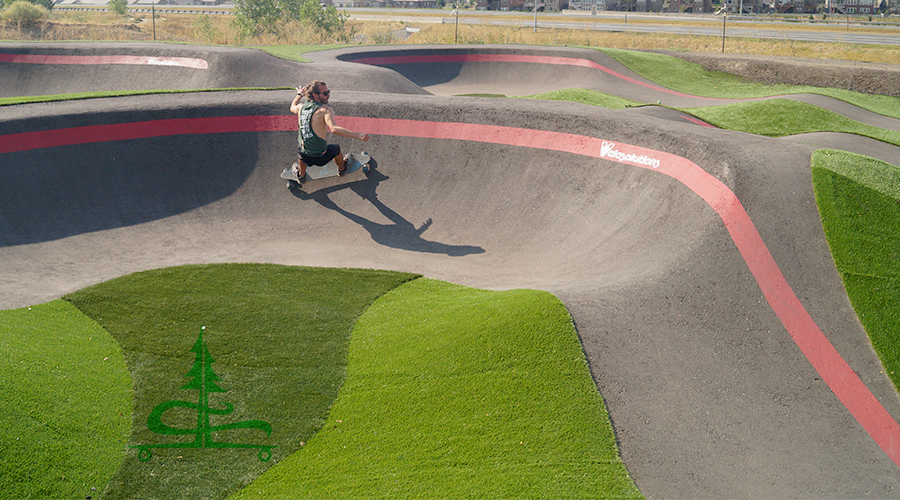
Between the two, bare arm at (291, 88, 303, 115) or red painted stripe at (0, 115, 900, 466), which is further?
bare arm at (291, 88, 303, 115)

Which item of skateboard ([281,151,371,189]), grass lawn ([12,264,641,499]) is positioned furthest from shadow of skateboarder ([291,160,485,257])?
grass lawn ([12,264,641,499])

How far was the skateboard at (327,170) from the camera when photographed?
13617mm

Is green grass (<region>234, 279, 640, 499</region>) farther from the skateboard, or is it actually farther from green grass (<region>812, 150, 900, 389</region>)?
the skateboard

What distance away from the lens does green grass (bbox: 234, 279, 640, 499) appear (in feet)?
19.3

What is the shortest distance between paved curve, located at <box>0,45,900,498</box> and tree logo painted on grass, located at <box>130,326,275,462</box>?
168 inches

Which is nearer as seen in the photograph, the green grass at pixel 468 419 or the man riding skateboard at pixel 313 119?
the green grass at pixel 468 419

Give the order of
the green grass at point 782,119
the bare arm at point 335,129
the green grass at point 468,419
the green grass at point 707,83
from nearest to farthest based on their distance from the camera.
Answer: the green grass at point 468,419 < the bare arm at point 335,129 < the green grass at point 782,119 < the green grass at point 707,83

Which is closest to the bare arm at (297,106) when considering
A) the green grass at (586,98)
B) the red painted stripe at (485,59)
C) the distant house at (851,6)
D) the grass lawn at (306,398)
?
the grass lawn at (306,398)

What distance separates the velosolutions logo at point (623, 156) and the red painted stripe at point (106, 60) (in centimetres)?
2021

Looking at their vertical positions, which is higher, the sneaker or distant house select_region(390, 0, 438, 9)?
distant house select_region(390, 0, 438, 9)

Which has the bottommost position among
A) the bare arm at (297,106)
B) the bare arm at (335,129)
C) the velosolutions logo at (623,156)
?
the velosolutions logo at (623,156)

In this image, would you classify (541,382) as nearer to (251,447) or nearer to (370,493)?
(370,493)

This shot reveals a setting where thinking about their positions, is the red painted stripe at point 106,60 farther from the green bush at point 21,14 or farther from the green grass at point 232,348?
the green bush at point 21,14

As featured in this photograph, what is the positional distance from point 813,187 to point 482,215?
6.64 m
